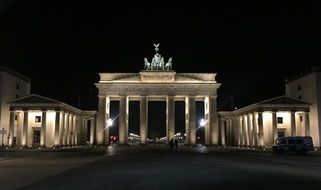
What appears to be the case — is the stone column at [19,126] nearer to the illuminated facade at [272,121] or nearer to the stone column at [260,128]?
the illuminated facade at [272,121]

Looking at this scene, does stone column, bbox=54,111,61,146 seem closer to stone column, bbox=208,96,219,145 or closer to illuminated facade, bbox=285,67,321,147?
stone column, bbox=208,96,219,145

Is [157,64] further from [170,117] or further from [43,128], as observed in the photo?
[43,128]

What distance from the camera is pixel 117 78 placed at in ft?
300

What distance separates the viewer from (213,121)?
3578 inches

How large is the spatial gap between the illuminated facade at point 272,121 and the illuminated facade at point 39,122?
39.4 meters

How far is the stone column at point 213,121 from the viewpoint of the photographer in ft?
297

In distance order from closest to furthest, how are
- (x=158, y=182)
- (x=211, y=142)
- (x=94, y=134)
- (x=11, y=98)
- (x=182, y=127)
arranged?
(x=158, y=182) < (x=11, y=98) < (x=211, y=142) < (x=94, y=134) < (x=182, y=127)

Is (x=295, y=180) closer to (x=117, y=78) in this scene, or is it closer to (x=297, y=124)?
(x=297, y=124)

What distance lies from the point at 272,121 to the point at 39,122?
158 feet

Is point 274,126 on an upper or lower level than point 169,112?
lower

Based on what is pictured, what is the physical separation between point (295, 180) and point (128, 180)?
8391mm

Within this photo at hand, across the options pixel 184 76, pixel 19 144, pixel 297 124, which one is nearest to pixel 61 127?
pixel 19 144

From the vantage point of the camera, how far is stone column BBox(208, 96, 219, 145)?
90.4 m

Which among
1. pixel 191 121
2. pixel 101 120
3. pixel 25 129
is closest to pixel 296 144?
pixel 191 121
